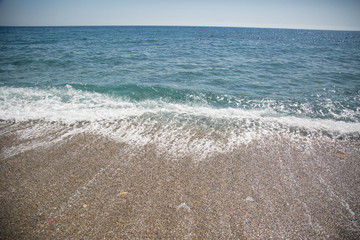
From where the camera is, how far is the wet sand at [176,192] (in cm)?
268

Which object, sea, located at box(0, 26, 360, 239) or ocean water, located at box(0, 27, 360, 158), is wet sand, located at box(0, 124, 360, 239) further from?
ocean water, located at box(0, 27, 360, 158)

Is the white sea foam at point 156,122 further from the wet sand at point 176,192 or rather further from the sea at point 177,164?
the wet sand at point 176,192

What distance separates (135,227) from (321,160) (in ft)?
14.8

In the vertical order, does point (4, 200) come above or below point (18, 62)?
below

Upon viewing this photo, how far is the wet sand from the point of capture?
2680mm

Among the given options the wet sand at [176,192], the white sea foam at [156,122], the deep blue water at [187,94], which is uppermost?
the deep blue water at [187,94]

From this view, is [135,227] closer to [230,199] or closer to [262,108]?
[230,199]

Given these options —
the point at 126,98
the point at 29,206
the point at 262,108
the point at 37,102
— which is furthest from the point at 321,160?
the point at 37,102

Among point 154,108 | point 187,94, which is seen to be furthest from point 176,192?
point 187,94

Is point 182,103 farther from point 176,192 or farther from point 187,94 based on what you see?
point 176,192

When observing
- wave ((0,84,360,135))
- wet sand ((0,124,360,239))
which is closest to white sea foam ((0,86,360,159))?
wave ((0,84,360,135))

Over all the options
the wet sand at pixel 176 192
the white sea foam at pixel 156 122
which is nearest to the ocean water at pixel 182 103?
the white sea foam at pixel 156 122

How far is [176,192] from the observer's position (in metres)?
3.29

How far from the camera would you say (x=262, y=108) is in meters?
7.23
